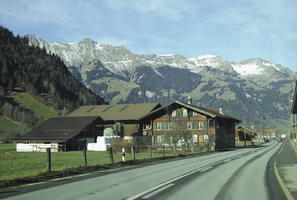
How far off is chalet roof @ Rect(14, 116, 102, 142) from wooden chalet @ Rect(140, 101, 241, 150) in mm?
10870

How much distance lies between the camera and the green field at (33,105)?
148 m

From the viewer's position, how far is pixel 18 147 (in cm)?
6762

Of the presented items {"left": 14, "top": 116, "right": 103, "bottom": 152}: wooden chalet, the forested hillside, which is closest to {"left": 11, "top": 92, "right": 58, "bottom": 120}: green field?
the forested hillside

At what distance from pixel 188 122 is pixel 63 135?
21.1m

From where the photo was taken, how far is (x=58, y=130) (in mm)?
72312

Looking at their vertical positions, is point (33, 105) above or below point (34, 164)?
above

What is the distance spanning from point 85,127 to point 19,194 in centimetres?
5754

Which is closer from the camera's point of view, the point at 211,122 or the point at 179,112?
the point at 211,122

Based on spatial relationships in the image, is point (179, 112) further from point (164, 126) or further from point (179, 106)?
point (164, 126)

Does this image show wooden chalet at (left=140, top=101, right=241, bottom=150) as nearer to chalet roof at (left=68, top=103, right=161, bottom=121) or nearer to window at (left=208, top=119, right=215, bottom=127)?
window at (left=208, top=119, right=215, bottom=127)

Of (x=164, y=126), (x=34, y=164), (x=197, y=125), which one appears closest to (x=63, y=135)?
(x=164, y=126)

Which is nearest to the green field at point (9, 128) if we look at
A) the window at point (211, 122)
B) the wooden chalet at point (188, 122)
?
the wooden chalet at point (188, 122)

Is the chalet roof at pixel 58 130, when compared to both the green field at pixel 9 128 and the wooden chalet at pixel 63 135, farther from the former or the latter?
the green field at pixel 9 128

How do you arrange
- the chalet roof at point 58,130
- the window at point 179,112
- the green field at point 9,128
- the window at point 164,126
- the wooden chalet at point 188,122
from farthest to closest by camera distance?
the green field at point 9,128
the window at point 164,126
the window at point 179,112
the chalet roof at point 58,130
the wooden chalet at point 188,122
